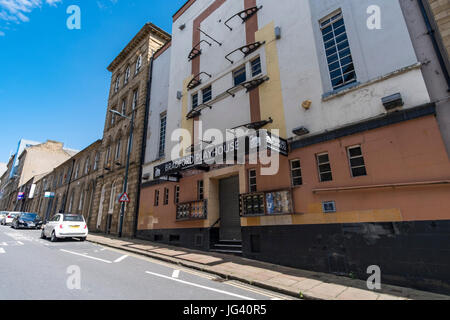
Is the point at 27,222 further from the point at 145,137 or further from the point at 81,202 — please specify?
the point at 145,137

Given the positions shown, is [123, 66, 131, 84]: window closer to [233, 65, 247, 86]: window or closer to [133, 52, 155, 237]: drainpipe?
[133, 52, 155, 237]: drainpipe

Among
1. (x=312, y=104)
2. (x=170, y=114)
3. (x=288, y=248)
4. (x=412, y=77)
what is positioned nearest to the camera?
(x=412, y=77)

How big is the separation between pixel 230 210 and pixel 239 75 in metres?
7.23

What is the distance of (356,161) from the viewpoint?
276 inches

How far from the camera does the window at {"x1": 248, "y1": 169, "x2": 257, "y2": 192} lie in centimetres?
965

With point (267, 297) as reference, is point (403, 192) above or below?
above

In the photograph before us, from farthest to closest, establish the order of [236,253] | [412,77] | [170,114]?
1. [170,114]
2. [236,253]
3. [412,77]

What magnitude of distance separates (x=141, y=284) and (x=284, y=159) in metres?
6.26

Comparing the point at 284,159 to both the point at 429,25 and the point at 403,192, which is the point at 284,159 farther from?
the point at 429,25

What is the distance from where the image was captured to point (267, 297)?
16.5ft

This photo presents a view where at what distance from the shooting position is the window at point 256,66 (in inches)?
433
